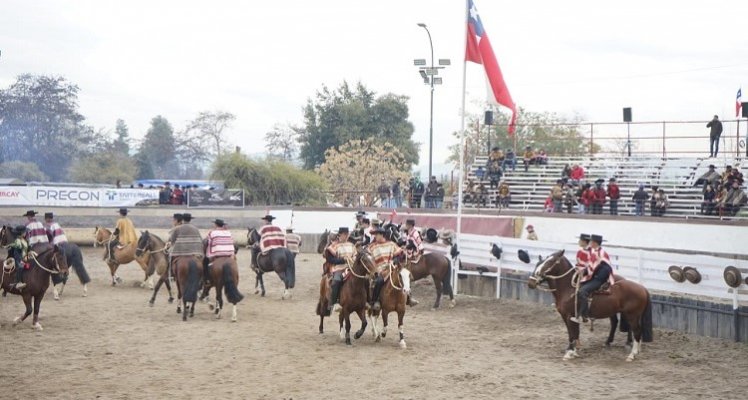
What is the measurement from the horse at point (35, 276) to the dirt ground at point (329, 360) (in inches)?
17.7

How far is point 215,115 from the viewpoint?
9275cm

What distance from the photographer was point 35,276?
16188 mm

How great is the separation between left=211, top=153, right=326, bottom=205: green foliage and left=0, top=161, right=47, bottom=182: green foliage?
97.9 ft

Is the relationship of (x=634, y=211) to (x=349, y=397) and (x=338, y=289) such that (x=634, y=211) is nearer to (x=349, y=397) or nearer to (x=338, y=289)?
(x=338, y=289)

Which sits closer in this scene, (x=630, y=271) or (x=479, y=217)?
(x=630, y=271)

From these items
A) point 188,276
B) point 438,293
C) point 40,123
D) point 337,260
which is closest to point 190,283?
point 188,276

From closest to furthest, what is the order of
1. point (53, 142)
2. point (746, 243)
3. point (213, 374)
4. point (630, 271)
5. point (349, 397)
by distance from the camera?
1. point (349, 397)
2. point (213, 374)
3. point (630, 271)
4. point (746, 243)
5. point (53, 142)

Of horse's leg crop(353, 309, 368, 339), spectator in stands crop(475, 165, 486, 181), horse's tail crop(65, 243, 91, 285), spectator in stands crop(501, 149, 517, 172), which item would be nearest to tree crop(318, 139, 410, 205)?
spectator in stands crop(501, 149, 517, 172)

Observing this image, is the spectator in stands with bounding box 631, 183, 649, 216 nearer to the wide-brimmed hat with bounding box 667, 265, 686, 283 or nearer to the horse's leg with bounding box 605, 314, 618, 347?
the wide-brimmed hat with bounding box 667, 265, 686, 283

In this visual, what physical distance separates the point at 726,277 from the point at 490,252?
7.82m

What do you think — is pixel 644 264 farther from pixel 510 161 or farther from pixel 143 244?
pixel 510 161

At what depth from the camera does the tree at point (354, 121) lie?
215ft

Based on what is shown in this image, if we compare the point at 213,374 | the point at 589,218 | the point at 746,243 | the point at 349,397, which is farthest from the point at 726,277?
the point at 589,218

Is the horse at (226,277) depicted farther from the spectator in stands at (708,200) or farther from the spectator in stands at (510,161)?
the spectator in stands at (510,161)
